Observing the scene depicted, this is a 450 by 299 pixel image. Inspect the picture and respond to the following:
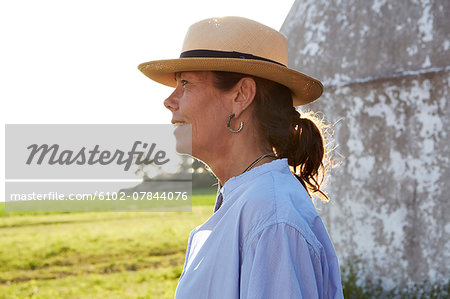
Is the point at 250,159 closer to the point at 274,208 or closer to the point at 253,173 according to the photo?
the point at 253,173

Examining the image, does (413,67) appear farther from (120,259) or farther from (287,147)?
(120,259)

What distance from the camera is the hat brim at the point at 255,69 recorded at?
188 centimetres

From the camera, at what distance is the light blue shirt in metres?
1.43

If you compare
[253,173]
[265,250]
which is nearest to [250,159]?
[253,173]

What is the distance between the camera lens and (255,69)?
1901mm

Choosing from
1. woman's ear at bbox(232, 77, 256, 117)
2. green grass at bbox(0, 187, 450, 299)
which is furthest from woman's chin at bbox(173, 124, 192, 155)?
green grass at bbox(0, 187, 450, 299)

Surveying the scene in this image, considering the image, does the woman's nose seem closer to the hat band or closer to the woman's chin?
the woman's chin

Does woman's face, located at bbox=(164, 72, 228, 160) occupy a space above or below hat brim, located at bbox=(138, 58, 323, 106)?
below

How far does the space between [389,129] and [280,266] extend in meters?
4.33

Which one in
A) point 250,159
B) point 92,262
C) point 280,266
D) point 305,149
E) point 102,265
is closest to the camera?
point 280,266

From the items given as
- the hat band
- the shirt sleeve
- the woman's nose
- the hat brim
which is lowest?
the shirt sleeve

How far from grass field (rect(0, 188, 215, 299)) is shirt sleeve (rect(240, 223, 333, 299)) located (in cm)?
637

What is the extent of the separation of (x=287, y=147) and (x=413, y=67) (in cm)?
377

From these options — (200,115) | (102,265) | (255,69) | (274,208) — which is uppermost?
(255,69)
